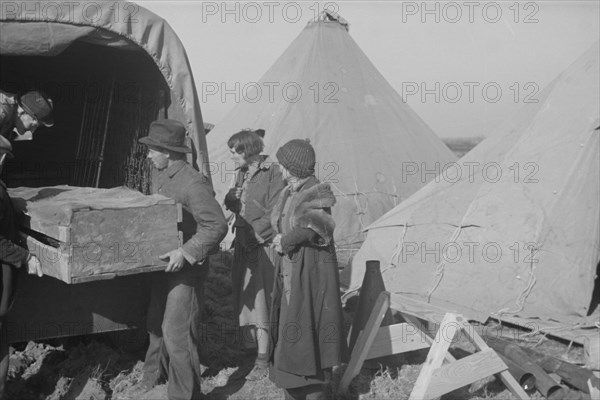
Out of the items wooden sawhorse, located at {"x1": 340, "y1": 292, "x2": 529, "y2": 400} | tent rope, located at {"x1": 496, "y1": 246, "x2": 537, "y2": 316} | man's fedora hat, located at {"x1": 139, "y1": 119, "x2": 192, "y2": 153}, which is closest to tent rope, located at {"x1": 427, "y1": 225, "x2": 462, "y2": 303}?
tent rope, located at {"x1": 496, "y1": 246, "x2": 537, "y2": 316}

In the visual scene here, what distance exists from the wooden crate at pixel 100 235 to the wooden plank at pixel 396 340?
1613 millimetres

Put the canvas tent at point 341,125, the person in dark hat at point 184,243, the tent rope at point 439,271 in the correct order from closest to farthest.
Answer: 1. the person in dark hat at point 184,243
2. the tent rope at point 439,271
3. the canvas tent at point 341,125

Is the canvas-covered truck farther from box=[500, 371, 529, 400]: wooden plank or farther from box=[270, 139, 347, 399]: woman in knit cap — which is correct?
box=[500, 371, 529, 400]: wooden plank

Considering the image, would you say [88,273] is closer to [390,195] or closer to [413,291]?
[413,291]

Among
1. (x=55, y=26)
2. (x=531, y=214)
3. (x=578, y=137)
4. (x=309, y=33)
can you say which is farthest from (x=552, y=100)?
(x=309, y=33)

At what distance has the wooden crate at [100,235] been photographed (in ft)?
12.0

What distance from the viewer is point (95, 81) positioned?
19.9ft

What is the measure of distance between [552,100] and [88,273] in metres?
5.04

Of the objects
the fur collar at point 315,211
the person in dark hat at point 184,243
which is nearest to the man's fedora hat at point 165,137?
the person in dark hat at point 184,243

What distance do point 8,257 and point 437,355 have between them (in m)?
2.54

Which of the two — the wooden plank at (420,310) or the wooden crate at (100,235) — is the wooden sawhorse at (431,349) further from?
the wooden crate at (100,235)

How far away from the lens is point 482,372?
174 inches

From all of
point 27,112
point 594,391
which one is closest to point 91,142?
point 27,112

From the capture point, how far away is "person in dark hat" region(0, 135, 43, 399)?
148 inches
